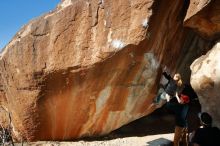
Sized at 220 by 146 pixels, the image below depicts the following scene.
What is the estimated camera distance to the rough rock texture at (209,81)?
4.81m

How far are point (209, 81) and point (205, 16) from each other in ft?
2.66

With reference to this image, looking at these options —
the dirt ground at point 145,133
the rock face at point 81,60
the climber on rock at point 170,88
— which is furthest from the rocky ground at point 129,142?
the climber on rock at point 170,88

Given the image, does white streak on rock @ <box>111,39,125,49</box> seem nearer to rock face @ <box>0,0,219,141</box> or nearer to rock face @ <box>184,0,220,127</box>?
rock face @ <box>0,0,219,141</box>

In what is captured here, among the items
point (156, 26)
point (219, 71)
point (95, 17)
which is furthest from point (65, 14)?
point (219, 71)

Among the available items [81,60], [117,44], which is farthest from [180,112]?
[81,60]

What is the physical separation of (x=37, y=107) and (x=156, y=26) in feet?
6.02

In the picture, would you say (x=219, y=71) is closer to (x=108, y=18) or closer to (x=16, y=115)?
(x=108, y=18)

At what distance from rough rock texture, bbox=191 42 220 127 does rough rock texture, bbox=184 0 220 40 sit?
24 centimetres

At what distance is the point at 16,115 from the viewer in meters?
5.38

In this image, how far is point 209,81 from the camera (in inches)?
192

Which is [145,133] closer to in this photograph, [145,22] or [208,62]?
[208,62]

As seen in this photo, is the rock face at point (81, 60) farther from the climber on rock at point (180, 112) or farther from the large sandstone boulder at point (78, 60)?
the climber on rock at point (180, 112)

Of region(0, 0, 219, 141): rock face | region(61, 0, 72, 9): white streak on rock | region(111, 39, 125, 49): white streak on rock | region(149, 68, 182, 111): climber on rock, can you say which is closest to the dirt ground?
region(0, 0, 219, 141): rock face

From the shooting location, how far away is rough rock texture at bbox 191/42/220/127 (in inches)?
189
